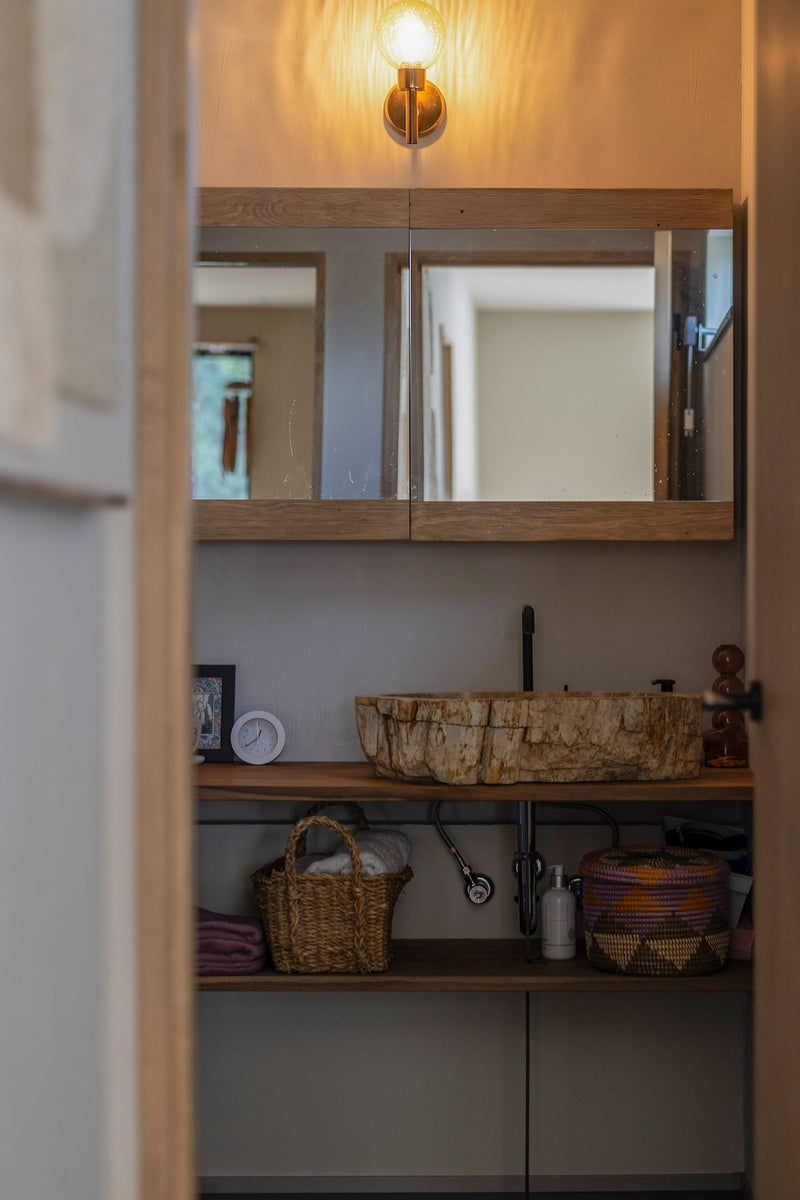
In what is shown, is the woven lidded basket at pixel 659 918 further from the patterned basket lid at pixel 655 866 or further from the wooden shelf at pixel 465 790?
the wooden shelf at pixel 465 790

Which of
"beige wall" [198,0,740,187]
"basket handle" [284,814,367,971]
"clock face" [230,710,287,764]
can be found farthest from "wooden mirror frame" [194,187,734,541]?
"basket handle" [284,814,367,971]

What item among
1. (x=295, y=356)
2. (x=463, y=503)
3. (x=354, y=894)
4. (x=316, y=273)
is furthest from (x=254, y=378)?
(x=354, y=894)

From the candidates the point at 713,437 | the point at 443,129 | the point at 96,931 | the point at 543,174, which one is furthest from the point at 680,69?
the point at 96,931

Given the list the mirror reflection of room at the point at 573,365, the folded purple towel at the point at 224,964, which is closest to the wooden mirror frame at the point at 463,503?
the mirror reflection of room at the point at 573,365

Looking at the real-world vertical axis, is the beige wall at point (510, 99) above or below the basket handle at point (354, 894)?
above

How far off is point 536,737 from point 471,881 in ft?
1.76

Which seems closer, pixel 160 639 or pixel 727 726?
pixel 160 639

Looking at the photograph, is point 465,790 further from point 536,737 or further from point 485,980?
point 485,980

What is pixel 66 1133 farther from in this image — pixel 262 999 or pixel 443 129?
pixel 443 129

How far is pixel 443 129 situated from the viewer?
8.80 feet

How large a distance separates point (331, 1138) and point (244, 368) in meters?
1.71

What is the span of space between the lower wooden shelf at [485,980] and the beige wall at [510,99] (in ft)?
5.59

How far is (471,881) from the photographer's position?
259 cm

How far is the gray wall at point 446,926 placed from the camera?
2.61m
